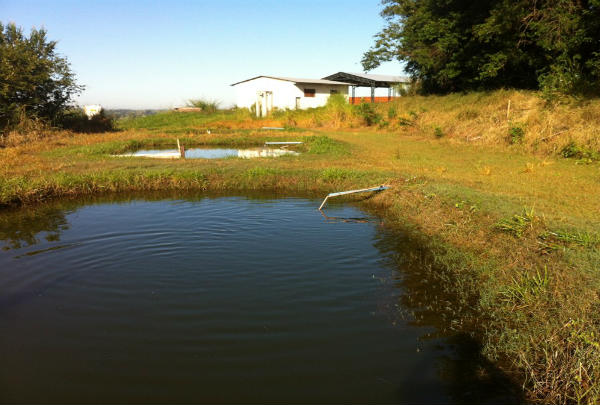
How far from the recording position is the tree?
19.7 metres

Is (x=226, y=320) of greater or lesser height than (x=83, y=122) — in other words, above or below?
below

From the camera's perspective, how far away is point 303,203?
8984mm

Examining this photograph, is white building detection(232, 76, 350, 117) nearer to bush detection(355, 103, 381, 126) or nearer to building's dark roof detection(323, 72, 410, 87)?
building's dark roof detection(323, 72, 410, 87)

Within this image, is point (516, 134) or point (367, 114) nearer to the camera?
point (516, 134)

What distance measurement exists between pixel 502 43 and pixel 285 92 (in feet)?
70.9

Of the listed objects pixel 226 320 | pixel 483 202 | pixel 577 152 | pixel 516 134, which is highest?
pixel 516 134

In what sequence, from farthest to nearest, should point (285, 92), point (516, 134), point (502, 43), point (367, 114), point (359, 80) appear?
point (359, 80) < point (285, 92) < point (367, 114) < point (502, 43) < point (516, 134)

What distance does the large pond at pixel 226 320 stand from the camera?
3.26 meters

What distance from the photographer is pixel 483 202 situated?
6840 mm

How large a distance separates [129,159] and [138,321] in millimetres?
10659

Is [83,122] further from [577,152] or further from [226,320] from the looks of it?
[577,152]

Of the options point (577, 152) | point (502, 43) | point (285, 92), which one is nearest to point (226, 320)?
point (577, 152)

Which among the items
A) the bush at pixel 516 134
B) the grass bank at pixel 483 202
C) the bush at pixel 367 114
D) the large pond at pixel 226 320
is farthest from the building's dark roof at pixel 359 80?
the large pond at pixel 226 320

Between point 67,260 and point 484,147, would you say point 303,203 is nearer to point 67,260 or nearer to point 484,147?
point 67,260
